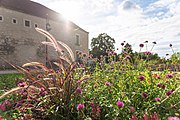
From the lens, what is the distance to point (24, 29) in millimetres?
21078

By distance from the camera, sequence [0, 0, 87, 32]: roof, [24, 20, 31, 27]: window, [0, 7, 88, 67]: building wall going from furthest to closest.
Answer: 1. [24, 20, 31, 27]: window
2. [0, 0, 87, 32]: roof
3. [0, 7, 88, 67]: building wall

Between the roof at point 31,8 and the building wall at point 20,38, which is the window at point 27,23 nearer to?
the building wall at point 20,38

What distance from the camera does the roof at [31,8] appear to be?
1995cm

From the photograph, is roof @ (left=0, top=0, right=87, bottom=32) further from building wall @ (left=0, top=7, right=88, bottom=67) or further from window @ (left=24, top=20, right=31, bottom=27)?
window @ (left=24, top=20, right=31, bottom=27)

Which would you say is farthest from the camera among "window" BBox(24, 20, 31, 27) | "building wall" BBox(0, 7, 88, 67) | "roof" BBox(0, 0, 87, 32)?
"window" BBox(24, 20, 31, 27)

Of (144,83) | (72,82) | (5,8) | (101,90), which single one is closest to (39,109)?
(72,82)

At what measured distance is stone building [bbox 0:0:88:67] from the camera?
19.0 meters

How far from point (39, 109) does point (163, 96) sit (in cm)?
132

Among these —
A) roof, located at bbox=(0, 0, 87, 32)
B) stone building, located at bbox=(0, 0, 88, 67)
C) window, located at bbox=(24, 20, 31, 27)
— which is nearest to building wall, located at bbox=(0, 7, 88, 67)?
stone building, located at bbox=(0, 0, 88, 67)

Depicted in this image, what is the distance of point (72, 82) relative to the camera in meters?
2.27

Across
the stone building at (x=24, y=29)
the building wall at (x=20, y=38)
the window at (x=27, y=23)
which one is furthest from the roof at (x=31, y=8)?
the window at (x=27, y=23)

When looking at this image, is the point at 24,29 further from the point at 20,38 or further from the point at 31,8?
the point at 31,8

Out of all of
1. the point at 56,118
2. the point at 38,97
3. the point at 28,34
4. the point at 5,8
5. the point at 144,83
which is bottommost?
the point at 56,118

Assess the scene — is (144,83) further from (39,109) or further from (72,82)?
(39,109)
